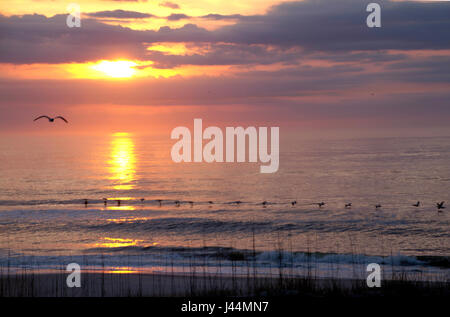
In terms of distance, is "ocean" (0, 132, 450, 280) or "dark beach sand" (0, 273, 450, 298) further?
"ocean" (0, 132, 450, 280)

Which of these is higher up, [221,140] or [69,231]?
[221,140]

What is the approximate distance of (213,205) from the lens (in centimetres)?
4762

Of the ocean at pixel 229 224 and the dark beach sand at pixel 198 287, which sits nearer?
the dark beach sand at pixel 198 287

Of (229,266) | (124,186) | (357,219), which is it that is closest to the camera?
(229,266)

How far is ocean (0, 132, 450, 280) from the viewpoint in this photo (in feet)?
80.3

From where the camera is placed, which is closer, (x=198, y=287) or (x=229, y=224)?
(x=198, y=287)

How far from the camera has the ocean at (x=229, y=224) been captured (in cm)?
2448

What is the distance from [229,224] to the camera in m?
37.4

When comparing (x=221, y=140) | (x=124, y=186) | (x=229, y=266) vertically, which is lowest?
(x=229, y=266)

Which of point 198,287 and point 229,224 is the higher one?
point 229,224
